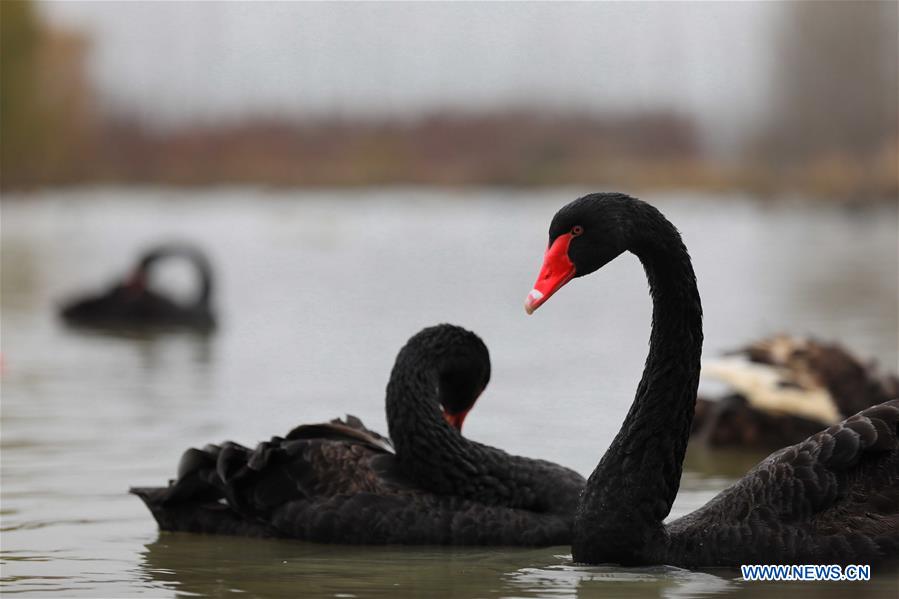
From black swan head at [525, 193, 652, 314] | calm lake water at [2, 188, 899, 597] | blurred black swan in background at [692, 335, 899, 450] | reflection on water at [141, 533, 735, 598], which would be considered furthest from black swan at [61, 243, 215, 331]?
black swan head at [525, 193, 652, 314]

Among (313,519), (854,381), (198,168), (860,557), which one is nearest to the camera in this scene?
(860,557)

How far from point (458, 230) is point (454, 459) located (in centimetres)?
2011

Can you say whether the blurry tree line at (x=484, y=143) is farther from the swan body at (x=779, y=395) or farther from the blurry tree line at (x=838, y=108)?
the swan body at (x=779, y=395)

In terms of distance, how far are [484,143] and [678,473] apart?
27604 mm

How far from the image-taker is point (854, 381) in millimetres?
7016

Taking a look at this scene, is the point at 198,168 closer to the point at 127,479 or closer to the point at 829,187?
the point at 829,187

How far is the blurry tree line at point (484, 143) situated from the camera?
2850cm

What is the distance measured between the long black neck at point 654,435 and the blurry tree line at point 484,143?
76.5 feet

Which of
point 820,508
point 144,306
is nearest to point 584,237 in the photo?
point 820,508

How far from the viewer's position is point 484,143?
32.0 meters

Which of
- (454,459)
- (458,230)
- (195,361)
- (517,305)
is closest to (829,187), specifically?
(458,230)

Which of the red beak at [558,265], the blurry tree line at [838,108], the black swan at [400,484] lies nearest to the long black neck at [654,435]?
the red beak at [558,265]

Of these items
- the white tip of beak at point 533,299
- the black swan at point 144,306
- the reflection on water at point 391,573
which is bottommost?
the reflection on water at point 391,573

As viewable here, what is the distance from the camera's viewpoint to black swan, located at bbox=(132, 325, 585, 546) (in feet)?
16.5
